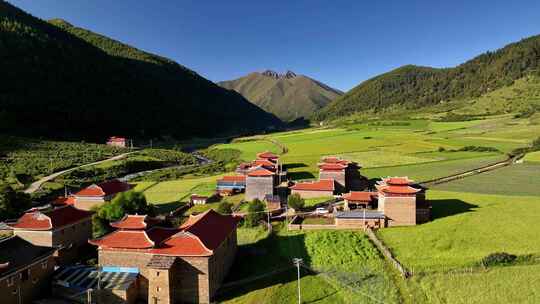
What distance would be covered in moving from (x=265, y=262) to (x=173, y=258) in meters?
8.37

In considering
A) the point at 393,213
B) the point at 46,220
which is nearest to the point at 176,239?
the point at 46,220

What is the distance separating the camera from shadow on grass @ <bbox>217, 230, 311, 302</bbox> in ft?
92.2

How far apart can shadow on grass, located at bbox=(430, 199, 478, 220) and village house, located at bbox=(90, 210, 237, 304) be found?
23.1 meters

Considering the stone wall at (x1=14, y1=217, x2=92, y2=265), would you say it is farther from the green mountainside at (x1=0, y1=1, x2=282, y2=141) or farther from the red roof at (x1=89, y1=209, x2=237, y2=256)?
the green mountainside at (x1=0, y1=1, x2=282, y2=141)

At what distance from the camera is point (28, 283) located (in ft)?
87.6

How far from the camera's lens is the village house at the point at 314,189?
51.6 m

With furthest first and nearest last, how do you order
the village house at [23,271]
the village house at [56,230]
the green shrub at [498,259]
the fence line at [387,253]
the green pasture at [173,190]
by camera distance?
1. the green pasture at [173,190]
2. the village house at [56,230]
3. the green shrub at [498,259]
4. the fence line at [387,253]
5. the village house at [23,271]

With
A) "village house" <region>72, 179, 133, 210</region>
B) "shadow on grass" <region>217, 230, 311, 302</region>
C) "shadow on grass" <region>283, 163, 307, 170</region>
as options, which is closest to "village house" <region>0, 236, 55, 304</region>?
"shadow on grass" <region>217, 230, 311, 302</region>

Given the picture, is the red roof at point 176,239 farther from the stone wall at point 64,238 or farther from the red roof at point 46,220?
the red roof at point 46,220

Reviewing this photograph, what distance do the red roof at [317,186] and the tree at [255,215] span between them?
9.81 m

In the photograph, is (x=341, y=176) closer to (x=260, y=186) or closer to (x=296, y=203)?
(x=260, y=186)

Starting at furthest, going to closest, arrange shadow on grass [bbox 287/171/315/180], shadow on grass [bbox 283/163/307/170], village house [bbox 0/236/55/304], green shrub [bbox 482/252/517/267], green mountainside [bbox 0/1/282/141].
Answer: green mountainside [bbox 0/1/282/141] < shadow on grass [bbox 283/163/307/170] < shadow on grass [bbox 287/171/315/180] < green shrub [bbox 482/252/517/267] < village house [bbox 0/236/55/304]

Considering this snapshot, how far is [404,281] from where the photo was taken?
85.5 ft

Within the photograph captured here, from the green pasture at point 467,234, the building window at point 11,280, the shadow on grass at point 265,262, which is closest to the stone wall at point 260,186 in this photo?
the shadow on grass at point 265,262
